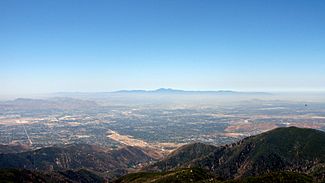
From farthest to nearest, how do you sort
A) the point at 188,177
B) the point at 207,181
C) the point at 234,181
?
1. the point at 188,177
2. the point at 207,181
3. the point at 234,181

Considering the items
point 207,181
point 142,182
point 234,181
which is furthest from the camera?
point 142,182

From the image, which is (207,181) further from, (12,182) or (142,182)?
(12,182)

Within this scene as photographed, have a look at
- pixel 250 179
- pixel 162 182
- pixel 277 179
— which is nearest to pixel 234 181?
pixel 250 179

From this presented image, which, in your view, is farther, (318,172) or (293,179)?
(318,172)

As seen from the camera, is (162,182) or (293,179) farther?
(162,182)

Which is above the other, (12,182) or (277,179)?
(277,179)

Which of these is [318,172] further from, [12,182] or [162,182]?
[12,182]

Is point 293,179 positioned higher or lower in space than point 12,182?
higher

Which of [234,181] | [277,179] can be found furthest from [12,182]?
[277,179]

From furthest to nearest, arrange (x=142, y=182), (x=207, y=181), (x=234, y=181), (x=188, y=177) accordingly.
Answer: (x=142, y=182), (x=188, y=177), (x=207, y=181), (x=234, y=181)
